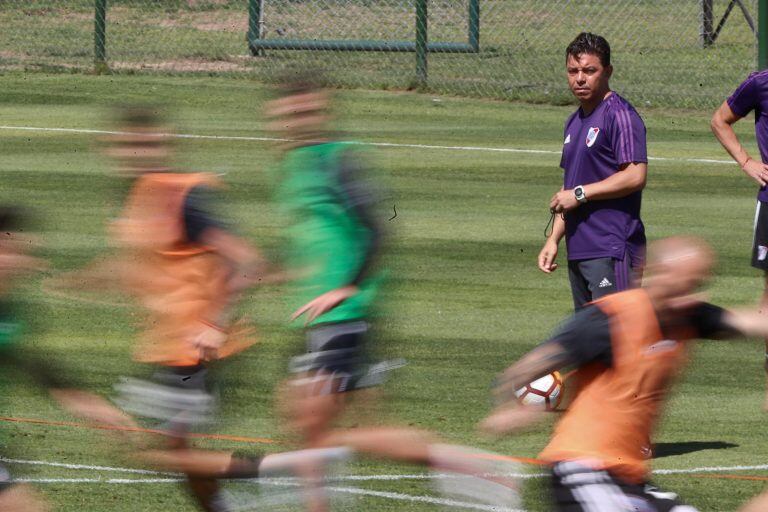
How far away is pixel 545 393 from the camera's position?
931cm

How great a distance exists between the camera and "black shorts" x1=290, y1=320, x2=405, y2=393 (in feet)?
22.5

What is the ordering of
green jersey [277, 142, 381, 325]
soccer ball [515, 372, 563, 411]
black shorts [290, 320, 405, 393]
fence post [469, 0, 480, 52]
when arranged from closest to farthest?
1. black shorts [290, 320, 405, 393]
2. green jersey [277, 142, 381, 325]
3. soccer ball [515, 372, 563, 411]
4. fence post [469, 0, 480, 52]

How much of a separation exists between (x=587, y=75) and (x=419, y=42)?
49.2 ft

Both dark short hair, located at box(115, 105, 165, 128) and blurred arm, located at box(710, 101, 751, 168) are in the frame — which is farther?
blurred arm, located at box(710, 101, 751, 168)

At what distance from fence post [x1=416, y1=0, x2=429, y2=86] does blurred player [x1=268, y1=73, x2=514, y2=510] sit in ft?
54.0

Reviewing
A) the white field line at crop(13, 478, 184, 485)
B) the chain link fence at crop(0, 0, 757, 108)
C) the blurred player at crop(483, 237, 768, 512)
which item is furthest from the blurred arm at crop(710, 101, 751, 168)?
the chain link fence at crop(0, 0, 757, 108)

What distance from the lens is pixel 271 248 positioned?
14289mm

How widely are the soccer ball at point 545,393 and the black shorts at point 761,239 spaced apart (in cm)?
151

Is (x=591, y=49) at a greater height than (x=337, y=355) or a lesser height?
greater

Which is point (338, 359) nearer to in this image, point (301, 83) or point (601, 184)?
point (301, 83)

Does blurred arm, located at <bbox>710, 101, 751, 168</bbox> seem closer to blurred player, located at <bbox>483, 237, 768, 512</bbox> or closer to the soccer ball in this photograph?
the soccer ball

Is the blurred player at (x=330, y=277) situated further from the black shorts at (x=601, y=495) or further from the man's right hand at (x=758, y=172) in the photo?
the man's right hand at (x=758, y=172)

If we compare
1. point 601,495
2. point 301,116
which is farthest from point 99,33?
point 601,495

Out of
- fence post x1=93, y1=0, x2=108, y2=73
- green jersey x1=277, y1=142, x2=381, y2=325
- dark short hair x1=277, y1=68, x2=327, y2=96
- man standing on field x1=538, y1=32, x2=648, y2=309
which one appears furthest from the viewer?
fence post x1=93, y1=0, x2=108, y2=73
